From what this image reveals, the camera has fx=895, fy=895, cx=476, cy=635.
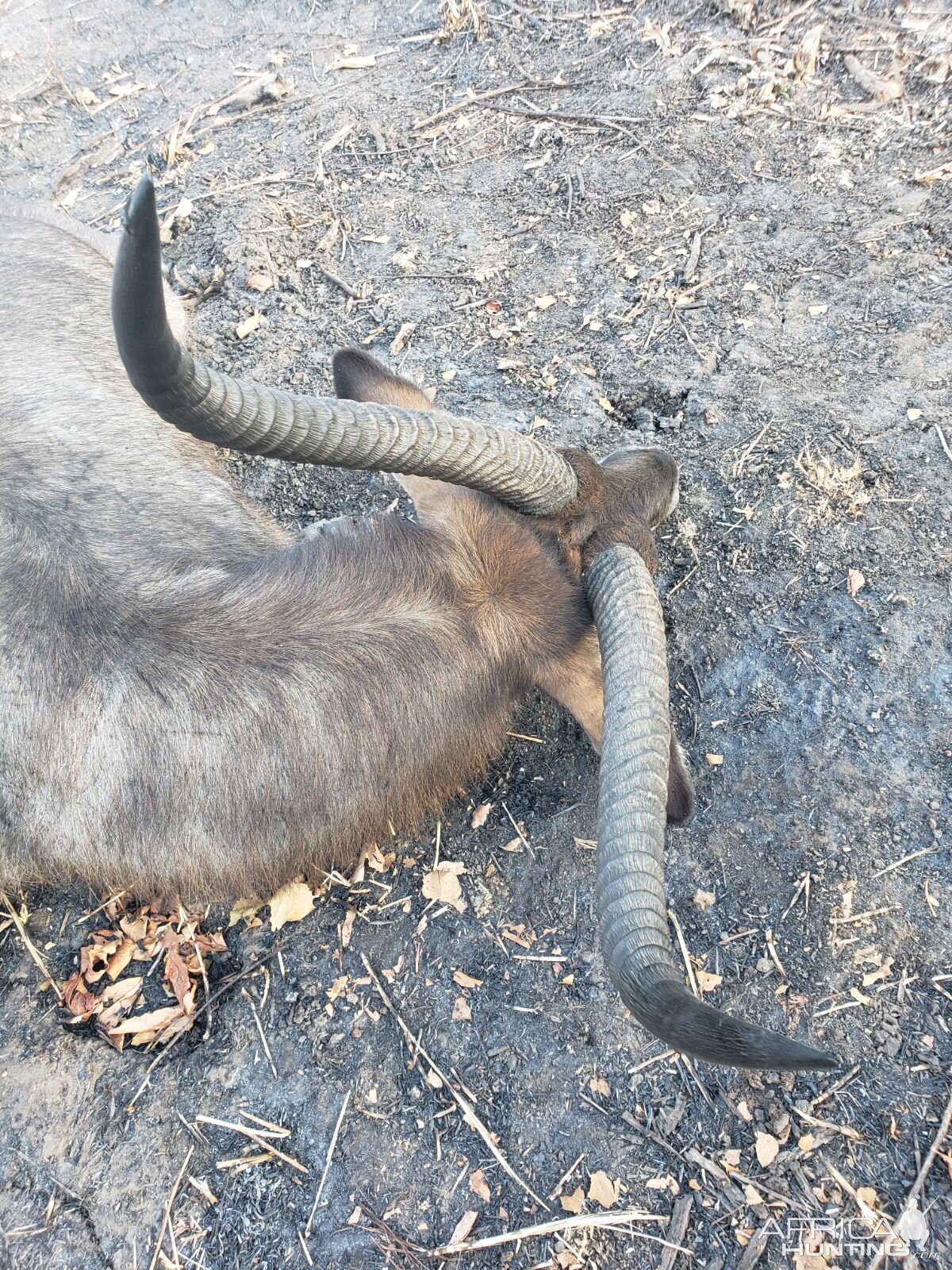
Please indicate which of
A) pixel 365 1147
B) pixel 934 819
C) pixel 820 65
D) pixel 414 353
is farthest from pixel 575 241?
pixel 365 1147

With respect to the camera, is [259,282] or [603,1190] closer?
[603,1190]

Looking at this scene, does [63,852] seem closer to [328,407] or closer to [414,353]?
[328,407]

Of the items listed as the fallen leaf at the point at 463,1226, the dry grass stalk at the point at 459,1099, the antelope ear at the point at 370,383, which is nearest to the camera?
the fallen leaf at the point at 463,1226

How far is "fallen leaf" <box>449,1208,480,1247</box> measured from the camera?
11.3 ft

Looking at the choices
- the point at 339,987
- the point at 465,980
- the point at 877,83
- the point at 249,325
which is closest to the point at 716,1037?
the point at 465,980

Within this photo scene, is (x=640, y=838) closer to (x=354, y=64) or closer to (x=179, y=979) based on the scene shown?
(x=179, y=979)

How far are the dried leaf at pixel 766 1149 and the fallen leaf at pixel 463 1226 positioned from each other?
112cm

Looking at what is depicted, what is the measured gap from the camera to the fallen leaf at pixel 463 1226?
11.3ft

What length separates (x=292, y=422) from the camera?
115 inches

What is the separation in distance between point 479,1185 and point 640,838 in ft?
5.66

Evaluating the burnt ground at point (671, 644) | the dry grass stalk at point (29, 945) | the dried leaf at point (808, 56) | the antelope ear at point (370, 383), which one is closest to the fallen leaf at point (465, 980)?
the burnt ground at point (671, 644)

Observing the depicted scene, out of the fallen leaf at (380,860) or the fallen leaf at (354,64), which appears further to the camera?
the fallen leaf at (354,64)

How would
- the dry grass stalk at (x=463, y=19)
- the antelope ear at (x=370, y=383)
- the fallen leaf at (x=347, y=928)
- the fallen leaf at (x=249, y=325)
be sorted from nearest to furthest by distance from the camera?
1. the fallen leaf at (x=347, y=928)
2. the antelope ear at (x=370, y=383)
3. the fallen leaf at (x=249, y=325)
4. the dry grass stalk at (x=463, y=19)

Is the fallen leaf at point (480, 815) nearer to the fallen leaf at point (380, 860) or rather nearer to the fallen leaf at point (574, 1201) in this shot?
the fallen leaf at point (380, 860)
